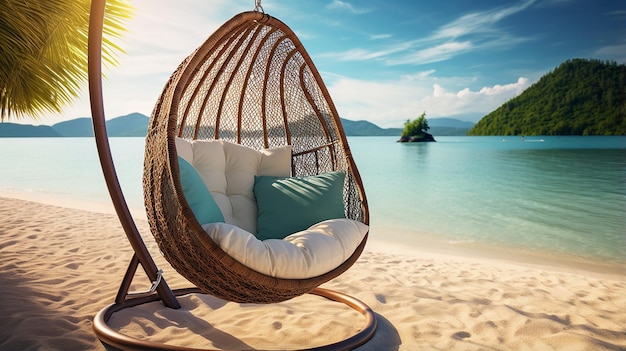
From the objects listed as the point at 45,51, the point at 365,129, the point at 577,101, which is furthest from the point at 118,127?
the point at 45,51

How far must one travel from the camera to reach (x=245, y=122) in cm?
295

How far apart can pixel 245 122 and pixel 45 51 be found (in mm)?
2004

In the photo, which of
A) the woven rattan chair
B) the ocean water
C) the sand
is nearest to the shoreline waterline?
the ocean water

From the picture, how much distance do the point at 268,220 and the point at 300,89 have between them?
93 centimetres

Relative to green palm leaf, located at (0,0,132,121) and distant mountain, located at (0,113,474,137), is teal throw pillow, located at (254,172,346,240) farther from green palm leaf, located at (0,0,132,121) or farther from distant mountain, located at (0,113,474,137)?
distant mountain, located at (0,113,474,137)

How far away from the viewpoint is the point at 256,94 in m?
2.95

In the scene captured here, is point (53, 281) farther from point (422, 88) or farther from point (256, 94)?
point (422, 88)

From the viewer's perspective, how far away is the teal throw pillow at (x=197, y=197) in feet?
6.19

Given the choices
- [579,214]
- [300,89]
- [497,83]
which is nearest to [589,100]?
[497,83]

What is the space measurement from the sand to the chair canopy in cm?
42

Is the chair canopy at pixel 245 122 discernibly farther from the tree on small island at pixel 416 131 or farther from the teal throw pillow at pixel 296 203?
the tree on small island at pixel 416 131

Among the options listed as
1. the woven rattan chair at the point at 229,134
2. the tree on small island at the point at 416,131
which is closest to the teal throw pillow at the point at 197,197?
the woven rattan chair at the point at 229,134

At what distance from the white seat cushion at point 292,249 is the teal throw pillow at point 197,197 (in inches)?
9.2

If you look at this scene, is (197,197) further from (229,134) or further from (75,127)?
(75,127)
